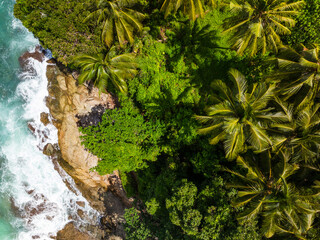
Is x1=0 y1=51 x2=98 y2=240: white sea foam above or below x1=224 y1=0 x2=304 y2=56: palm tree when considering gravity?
below

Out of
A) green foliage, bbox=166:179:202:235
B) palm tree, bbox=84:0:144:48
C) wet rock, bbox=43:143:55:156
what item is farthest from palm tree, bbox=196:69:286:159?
wet rock, bbox=43:143:55:156

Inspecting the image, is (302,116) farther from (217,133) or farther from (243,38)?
(243,38)

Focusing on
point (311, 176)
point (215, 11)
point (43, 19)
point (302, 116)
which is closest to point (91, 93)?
point (43, 19)

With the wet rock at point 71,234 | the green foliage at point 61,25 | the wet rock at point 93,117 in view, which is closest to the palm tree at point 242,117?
the green foliage at point 61,25

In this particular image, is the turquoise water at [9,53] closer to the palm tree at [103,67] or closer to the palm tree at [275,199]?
the palm tree at [103,67]

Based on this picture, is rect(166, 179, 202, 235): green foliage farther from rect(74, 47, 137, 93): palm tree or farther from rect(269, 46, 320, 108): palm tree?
rect(74, 47, 137, 93): palm tree
